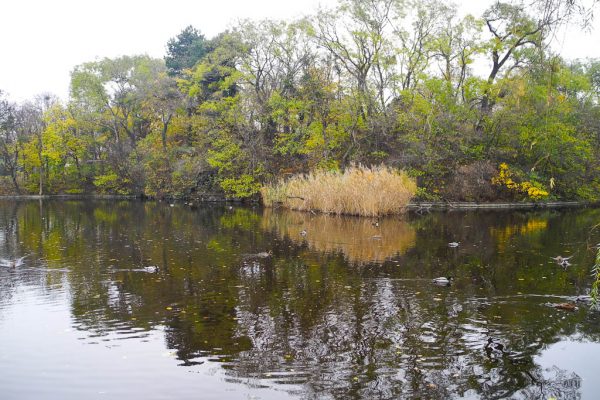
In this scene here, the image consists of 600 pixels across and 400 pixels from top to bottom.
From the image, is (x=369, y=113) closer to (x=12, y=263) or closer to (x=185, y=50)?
(x=185, y=50)

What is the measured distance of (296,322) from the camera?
7.51 m

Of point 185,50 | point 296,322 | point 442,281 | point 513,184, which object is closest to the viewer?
point 296,322

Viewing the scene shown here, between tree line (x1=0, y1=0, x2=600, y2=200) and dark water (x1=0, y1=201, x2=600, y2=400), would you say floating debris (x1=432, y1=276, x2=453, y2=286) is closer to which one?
dark water (x1=0, y1=201, x2=600, y2=400)

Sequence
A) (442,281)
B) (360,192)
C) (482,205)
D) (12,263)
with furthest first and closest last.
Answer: (482,205), (360,192), (12,263), (442,281)

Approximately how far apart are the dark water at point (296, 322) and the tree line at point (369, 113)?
17.0m

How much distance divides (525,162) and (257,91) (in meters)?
19.2

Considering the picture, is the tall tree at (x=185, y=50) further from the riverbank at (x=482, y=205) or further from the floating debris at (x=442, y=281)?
the floating debris at (x=442, y=281)

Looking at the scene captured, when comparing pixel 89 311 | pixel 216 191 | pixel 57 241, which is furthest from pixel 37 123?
pixel 89 311

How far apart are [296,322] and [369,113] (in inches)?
1094

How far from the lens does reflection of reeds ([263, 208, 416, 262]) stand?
46.4 ft

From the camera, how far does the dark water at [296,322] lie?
5469mm

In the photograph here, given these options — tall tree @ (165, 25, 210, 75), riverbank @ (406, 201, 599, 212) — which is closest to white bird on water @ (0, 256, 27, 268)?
riverbank @ (406, 201, 599, 212)

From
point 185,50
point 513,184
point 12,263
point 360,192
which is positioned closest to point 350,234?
point 360,192

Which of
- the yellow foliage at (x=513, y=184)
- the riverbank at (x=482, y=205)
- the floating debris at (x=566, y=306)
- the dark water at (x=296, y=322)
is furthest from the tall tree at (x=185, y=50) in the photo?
the floating debris at (x=566, y=306)
